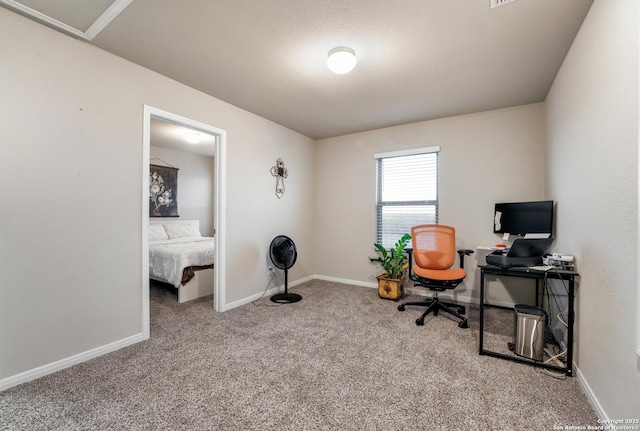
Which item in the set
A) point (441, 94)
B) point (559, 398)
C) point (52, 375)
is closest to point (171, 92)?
point (52, 375)

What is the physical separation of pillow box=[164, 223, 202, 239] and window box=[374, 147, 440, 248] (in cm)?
375

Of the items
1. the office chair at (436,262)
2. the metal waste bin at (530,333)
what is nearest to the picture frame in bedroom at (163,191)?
the office chair at (436,262)

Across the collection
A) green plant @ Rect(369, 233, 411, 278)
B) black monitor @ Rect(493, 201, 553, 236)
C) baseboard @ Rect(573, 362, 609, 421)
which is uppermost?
black monitor @ Rect(493, 201, 553, 236)

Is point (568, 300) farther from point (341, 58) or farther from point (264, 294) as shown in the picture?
point (264, 294)

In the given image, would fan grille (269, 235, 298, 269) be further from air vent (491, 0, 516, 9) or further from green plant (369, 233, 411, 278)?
air vent (491, 0, 516, 9)

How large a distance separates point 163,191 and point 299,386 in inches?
201

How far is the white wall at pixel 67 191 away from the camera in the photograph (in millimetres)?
1825

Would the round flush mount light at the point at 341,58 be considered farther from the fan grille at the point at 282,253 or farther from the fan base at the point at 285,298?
the fan base at the point at 285,298

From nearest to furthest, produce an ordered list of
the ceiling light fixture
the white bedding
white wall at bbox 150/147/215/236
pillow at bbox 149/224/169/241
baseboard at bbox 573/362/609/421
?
baseboard at bbox 573/362/609/421 < the white bedding < the ceiling light fixture < pillow at bbox 149/224/169/241 < white wall at bbox 150/147/215/236

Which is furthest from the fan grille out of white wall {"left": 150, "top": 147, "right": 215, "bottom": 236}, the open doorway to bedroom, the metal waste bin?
white wall {"left": 150, "top": 147, "right": 215, "bottom": 236}

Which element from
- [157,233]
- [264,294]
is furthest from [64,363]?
[157,233]

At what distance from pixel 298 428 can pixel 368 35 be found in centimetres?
257

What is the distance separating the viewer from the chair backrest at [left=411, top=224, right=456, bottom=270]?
3078 mm

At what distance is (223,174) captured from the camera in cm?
321
